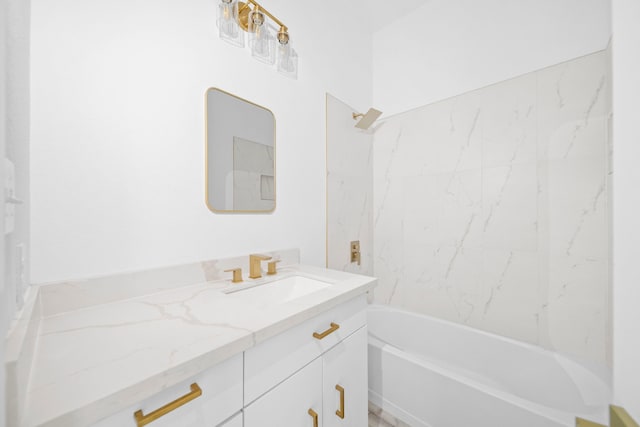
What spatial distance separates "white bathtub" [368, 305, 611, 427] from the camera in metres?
1.09

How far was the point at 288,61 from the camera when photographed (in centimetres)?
141

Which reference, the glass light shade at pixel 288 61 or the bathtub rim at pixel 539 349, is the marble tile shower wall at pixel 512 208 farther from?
the glass light shade at pixel 288 61

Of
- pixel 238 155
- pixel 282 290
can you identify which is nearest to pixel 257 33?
pixel 238 155

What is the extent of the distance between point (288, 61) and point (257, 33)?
240mm

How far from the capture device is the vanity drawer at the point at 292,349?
2.08ft

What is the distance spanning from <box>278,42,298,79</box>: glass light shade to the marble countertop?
1.24 m

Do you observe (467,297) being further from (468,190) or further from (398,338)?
(468,190)

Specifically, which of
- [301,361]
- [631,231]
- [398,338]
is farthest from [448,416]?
[631,231]

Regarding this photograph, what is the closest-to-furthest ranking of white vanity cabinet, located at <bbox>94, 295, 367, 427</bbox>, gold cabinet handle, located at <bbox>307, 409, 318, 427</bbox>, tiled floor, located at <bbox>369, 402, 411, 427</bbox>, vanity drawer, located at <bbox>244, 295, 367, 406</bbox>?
white vanity cabinet, located at <bbox>94, 295, 367, 427</bbox> → vanity drawer, located at <bbox>244, 295, 367, 406</bbox> → gold cabinet handle, located at <bbox>307, 409, 318, 427</bbox> → tiled floor, located at <bbox>369, 402, 411, 427</bbox>

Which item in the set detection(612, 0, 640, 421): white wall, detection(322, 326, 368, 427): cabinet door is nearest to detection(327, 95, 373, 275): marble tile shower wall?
detection(322, 326, 368, 427): cabinet door

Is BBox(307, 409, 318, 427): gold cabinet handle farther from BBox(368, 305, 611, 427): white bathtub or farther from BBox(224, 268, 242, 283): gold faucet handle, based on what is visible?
BBox(368, 305, 611, 427): white bathtub

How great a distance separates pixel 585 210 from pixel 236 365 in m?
1.83

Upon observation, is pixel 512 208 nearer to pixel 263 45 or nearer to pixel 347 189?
pixel 347 189

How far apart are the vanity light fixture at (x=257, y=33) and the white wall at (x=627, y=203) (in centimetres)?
126
